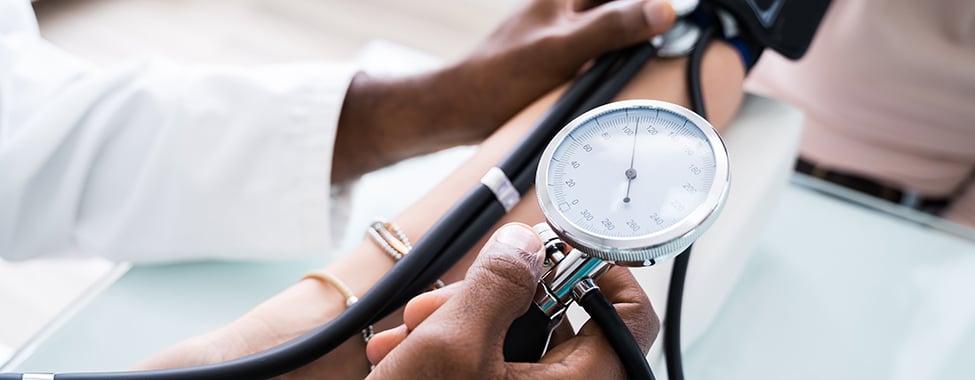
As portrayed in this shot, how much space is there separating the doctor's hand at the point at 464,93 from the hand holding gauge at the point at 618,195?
325 millimetres

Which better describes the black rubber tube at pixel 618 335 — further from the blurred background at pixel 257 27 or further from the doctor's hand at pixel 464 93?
the blurred background at pixel 257 27

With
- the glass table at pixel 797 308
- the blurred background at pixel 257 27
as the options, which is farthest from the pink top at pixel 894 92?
the blurred background at pixel 257 27

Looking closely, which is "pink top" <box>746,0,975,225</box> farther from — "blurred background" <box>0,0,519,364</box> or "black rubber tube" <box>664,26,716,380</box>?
"blurred background" <box>0,0,519,364</box>

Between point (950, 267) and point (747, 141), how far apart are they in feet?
0.86

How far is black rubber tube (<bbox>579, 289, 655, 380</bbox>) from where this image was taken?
0.44 meters

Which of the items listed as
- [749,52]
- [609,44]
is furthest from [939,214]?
[609,44]

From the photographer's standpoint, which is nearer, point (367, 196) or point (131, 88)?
point (131, 88)

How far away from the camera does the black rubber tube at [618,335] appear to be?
442 mm

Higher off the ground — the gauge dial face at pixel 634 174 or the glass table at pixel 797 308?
the gauge dial face at pixel 634 174

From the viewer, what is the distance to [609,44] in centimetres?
76

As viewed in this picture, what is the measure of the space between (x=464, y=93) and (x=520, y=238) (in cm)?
41

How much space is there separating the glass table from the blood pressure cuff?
20 centimetres

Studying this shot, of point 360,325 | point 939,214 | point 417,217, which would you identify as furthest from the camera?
point 939,214

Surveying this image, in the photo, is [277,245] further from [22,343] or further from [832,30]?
[832,30]
